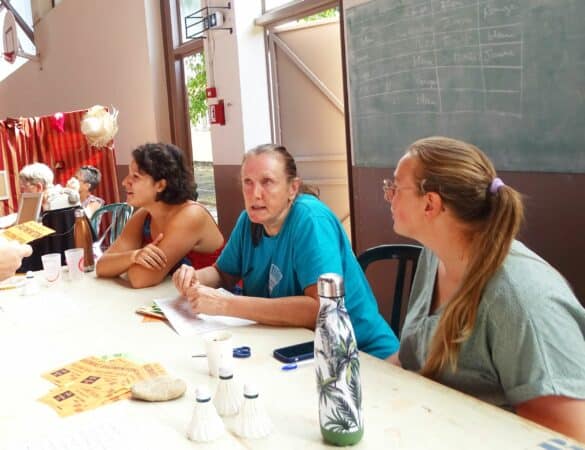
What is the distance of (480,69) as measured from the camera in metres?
2.49

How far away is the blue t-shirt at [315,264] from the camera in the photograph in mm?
1737

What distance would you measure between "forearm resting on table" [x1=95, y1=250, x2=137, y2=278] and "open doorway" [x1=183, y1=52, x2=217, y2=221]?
3.23 metres

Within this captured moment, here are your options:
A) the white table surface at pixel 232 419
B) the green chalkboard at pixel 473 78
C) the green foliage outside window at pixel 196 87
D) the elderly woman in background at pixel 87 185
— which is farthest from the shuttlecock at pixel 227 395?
the green foliage outside window at pixel 196 87

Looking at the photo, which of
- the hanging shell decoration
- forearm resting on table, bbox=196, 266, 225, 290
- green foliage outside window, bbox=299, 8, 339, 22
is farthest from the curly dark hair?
the hanging shell decoration

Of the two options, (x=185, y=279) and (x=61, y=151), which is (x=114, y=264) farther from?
(x=61, y=151)

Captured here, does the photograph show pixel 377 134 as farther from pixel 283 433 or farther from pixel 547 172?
pixel 283 433

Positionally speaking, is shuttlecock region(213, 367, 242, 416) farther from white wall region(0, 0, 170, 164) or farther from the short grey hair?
white wall region(0, 0, 170, 164)

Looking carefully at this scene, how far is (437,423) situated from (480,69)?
1.85 meters

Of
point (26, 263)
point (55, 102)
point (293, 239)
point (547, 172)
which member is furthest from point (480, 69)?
point (55, 102)

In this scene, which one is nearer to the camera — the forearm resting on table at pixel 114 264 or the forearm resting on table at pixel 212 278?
the forearm resting on table at pixel 212 278

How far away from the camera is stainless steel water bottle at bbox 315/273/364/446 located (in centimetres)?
93

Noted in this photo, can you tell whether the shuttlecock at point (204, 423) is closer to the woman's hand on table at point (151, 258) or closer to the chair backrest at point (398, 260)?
the chair backrest at point (398, 260)

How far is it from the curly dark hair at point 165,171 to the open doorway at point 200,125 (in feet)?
10.3

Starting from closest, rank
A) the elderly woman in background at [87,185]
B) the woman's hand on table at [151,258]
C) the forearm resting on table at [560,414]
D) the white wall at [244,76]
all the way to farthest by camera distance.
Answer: the forearm resting on table at [560,414] → the woman's hand on table at [151,258] → the white wall at [244,76] → the elderly woman in background at [87,185]
